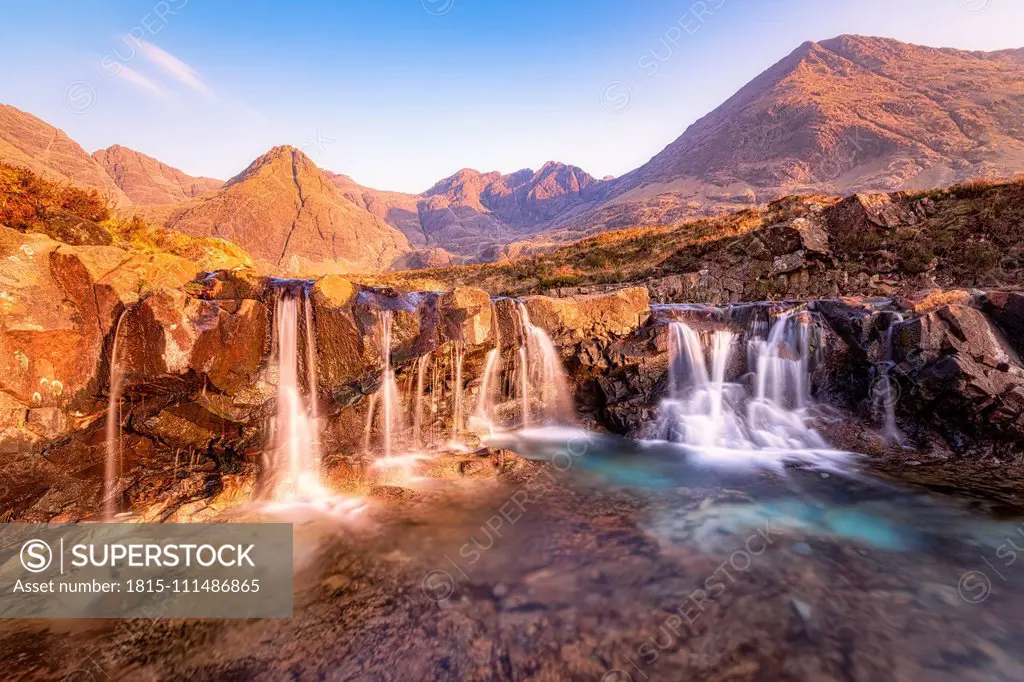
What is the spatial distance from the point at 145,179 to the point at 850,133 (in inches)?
5684

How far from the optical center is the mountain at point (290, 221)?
5938cm

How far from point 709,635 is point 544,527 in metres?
2.33

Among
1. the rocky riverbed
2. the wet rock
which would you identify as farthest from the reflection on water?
the wet rock

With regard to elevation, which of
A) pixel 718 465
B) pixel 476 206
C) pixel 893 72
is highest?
pixel 893 72

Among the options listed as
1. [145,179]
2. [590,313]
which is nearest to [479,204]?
[145,179]

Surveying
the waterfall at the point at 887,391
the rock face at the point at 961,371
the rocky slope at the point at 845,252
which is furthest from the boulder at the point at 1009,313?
the rocky slope at the point at 845,252

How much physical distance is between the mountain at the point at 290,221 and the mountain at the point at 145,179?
17.4 metres

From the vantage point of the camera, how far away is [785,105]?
81.6m

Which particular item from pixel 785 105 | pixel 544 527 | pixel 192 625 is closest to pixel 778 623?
pixel 544 527

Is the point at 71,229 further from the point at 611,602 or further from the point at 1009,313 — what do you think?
the point at 1009,313

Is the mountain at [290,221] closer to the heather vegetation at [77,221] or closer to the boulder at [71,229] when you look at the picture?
A: the heather vegetation at [77,221]

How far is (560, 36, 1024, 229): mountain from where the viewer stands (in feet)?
184

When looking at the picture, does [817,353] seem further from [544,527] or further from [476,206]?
[476,206]

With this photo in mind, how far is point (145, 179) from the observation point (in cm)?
8838
